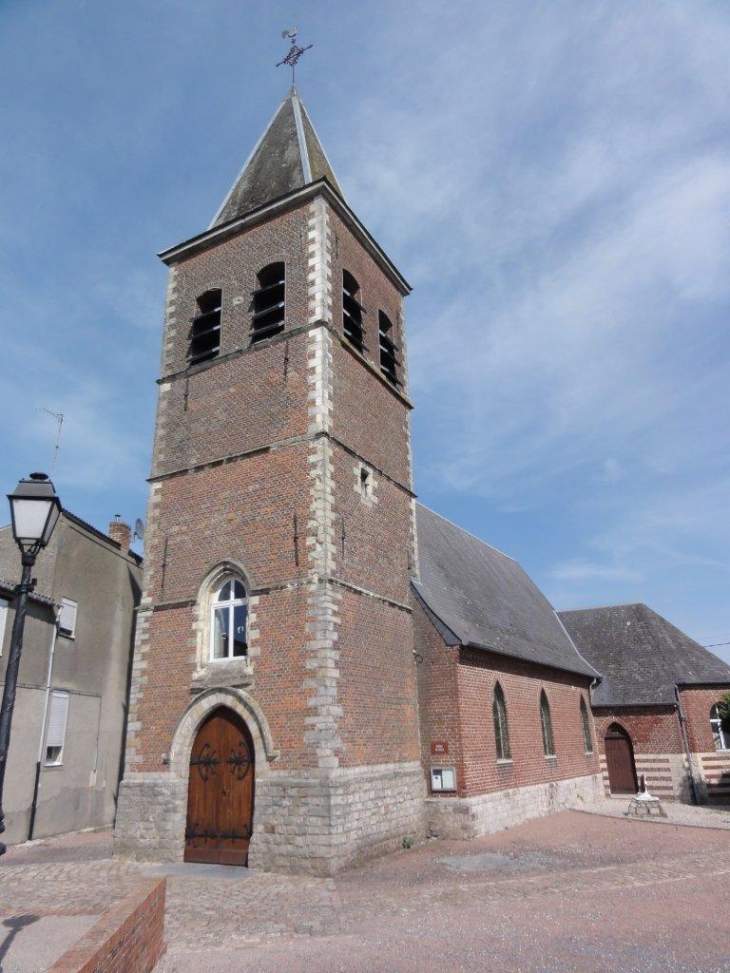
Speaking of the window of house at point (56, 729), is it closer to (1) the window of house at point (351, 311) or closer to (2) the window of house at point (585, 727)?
(1) the window of house at point (351, 311)

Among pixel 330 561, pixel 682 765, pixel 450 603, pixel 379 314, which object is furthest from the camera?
pixel 682 765

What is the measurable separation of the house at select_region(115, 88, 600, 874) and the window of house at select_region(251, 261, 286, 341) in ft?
0.17

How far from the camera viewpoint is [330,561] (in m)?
12.5

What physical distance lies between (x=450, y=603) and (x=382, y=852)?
20.1 ft

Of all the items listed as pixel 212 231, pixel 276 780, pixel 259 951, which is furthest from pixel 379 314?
pixel 259 951

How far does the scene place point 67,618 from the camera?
1625cm

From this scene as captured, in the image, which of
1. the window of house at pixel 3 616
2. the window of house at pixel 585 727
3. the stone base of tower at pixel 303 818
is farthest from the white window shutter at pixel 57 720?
the window of house at pixel 585 727

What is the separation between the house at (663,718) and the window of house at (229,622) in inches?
594

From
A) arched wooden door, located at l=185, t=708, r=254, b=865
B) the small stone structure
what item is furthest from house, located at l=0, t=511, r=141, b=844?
the small stone structure

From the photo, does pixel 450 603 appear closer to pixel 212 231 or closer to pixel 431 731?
pixel 431 731

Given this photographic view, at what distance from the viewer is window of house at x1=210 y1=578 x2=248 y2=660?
12961 mm

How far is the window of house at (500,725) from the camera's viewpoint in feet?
51.8

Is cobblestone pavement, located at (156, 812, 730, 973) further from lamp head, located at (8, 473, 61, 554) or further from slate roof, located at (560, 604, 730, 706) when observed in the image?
slate roof, located at (560, 604, 730, 706)

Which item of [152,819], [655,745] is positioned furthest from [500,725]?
[655,745]
